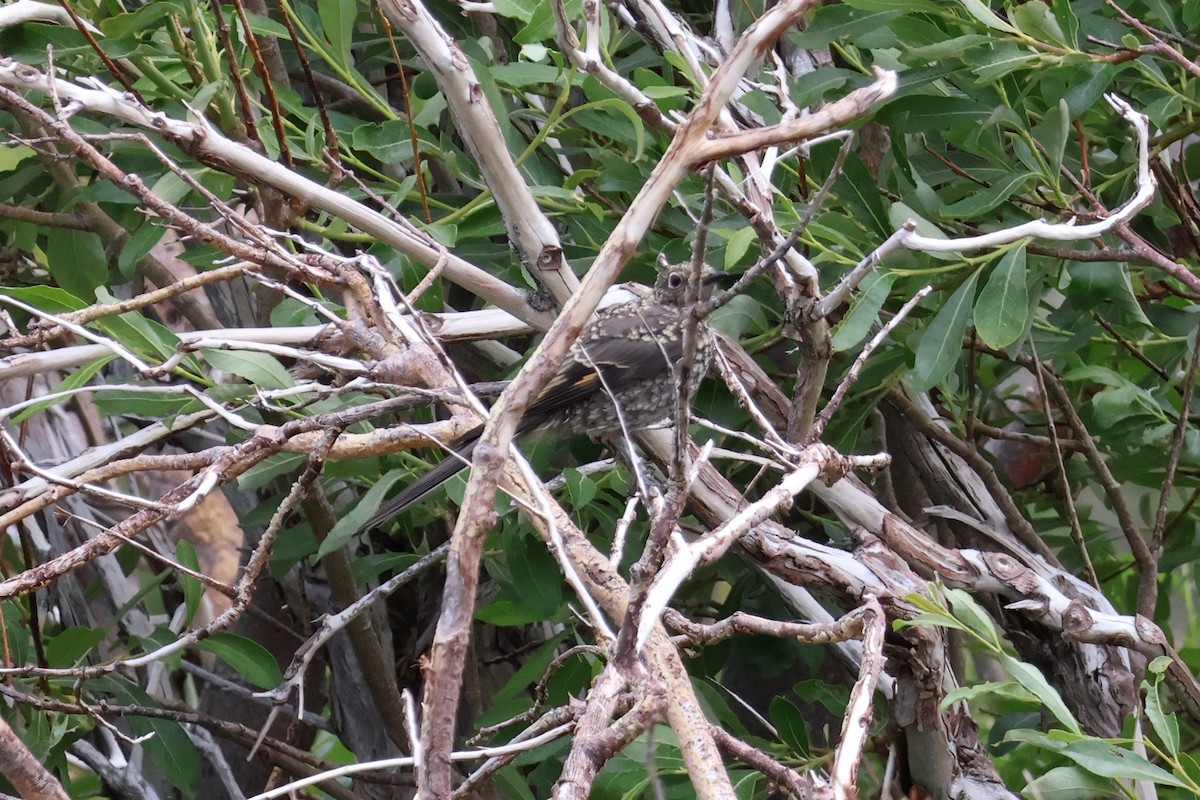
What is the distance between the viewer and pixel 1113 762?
1935 mm

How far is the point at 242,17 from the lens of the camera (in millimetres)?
2432

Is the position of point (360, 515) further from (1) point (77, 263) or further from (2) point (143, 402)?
(1) point (77, 263)

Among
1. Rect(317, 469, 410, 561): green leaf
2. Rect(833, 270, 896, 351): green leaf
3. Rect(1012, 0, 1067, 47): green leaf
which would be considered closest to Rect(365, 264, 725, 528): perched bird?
Rect(317, 469, 410, 561): green leaf

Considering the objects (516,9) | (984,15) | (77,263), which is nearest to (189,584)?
(77,263)

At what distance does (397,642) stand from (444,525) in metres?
0.55

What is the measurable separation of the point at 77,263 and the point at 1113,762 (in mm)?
2945

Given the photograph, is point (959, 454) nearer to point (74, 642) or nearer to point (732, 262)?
point (732, 262)

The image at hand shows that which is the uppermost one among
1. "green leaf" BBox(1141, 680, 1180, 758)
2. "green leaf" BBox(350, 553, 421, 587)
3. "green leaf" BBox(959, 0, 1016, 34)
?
"green leaf" BBox(959, 0, 1016, 34)

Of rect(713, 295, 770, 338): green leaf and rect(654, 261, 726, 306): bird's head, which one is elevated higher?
rect(713, 295, 770, 338): green leaf

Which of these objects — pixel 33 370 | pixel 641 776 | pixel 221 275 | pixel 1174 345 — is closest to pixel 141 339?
pixel 33 370

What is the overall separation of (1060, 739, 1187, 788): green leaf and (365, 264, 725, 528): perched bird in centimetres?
135

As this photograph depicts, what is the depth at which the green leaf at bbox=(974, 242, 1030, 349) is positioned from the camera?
2539 mm

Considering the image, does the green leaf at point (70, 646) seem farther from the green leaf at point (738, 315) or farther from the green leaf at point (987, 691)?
the green leaf at point (987, 691)

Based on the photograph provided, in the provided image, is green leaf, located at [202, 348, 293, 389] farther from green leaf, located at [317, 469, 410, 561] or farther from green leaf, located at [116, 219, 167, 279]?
green leaf, located at [116, 219, 167, 279]
